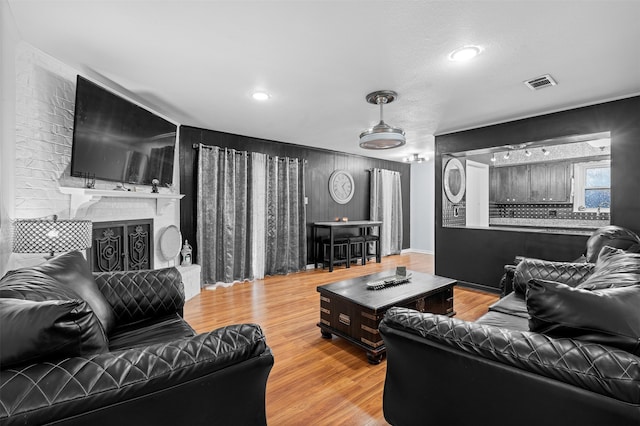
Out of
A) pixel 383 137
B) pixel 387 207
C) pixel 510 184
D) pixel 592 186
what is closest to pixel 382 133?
pixel 383 137

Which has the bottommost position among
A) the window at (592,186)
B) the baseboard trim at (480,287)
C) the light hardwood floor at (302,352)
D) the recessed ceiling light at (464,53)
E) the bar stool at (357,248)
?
the light hardwood floor at (302,352)

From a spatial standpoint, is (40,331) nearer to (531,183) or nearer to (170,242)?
(170,242)

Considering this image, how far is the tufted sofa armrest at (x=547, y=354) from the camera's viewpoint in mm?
908

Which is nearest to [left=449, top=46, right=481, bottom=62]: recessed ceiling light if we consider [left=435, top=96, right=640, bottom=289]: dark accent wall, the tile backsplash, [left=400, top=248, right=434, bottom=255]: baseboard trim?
[left=435, top=96, right=640, bottom=289]: dark accent wall

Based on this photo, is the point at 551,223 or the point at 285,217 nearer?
the point at 285,217

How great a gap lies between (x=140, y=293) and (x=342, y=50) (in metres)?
2.17

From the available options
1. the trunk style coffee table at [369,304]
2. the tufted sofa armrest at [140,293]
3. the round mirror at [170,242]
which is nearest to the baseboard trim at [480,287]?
the trunk style coffee table at [369,304]

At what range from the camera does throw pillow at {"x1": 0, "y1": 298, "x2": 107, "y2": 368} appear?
0.78 meters

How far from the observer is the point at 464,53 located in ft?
7.31

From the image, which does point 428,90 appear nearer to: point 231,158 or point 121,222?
point 231,158

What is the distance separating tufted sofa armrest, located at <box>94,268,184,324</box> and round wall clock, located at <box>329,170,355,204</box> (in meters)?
4.42

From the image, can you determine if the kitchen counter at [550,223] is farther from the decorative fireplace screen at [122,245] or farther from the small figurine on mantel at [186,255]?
the decorative fireplace screen at [122,245]

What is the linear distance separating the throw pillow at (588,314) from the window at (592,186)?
558 cm

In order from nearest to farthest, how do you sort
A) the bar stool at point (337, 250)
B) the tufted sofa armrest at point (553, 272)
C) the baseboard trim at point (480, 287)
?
the tufted sofa armrest at point (553, 272)
the baseboard trim at point (480, 287)
the bar stool at point (337, 250)
